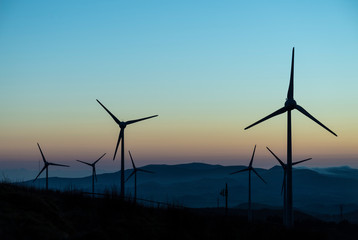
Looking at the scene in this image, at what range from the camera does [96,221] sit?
142 ft

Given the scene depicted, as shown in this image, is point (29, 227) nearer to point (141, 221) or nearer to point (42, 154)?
point (141, 221)

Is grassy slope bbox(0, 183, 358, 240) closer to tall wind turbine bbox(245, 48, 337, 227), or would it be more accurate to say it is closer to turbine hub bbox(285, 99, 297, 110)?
tall wind turbine bbox(245, 48, 337, 227)

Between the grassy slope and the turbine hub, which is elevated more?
the turbine hub

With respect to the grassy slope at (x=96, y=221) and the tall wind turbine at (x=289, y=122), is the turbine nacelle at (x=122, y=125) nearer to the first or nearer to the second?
the tall wind turbine at (x=289, y=122)

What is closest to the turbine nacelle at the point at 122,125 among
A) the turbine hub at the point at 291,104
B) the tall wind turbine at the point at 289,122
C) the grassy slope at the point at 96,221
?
the tall wind turbine at the point at 289,122

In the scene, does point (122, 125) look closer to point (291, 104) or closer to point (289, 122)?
point (291, 104)

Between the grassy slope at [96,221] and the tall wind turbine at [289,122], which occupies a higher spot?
the tall wind turbine at [289,122]

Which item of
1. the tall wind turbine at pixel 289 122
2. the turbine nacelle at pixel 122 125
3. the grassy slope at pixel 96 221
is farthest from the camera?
the turbine nacelle at pixel 122 125

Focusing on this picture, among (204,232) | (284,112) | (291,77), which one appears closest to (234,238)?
(204,232)

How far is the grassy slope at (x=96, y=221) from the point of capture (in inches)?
1437

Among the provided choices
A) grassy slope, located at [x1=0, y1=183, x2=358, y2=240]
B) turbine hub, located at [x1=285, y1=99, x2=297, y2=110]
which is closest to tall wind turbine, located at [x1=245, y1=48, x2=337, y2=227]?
turbine hub, located at [x1=285, y1=99, x2=297, y2=110]

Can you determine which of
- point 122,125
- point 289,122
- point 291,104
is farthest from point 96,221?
point 122,125

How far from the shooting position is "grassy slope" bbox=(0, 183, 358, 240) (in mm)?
36500

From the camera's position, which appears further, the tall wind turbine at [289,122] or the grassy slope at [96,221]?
the tall wind turbine at [289,122]
